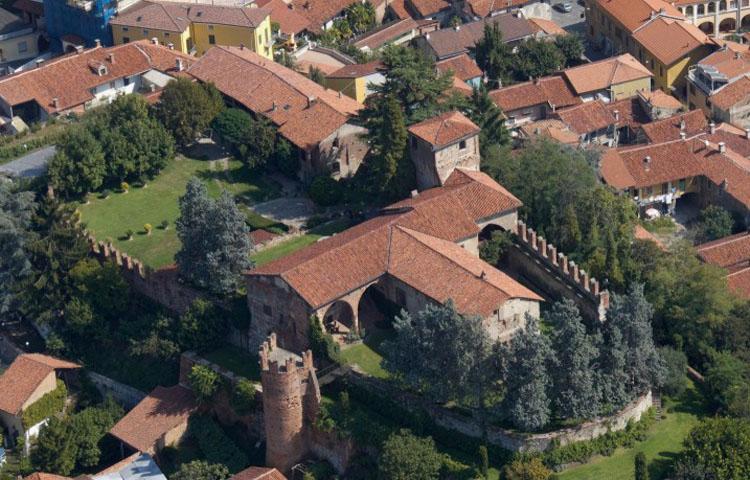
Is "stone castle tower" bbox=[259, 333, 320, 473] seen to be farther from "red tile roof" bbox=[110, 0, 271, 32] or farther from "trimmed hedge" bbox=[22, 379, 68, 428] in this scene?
"red tile roof" bbox=[110, 0, 271, 32]

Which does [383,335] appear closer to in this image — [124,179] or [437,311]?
[437,311]

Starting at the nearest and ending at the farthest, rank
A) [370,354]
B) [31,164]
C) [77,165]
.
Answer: [370,354], [77,165], [31,164]

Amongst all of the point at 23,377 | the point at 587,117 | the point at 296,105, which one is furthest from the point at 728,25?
the point at 23,377

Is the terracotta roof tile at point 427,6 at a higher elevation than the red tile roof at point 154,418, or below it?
higher

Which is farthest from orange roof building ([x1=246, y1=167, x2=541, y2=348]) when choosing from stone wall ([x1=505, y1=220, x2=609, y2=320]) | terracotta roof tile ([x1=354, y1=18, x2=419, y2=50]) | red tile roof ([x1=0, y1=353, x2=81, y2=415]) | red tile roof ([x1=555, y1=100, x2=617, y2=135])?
terracotta roof tile ([x1=354, y1=18, x2=419, y2=50])

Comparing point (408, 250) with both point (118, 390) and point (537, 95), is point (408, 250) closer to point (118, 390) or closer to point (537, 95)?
point (118, 390)

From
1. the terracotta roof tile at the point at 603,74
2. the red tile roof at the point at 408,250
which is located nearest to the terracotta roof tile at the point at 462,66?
the terracotta roof tile at the point at 603,74

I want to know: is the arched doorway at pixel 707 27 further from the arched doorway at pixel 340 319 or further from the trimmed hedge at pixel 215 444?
the trimmed hedge at pixel 215 444
